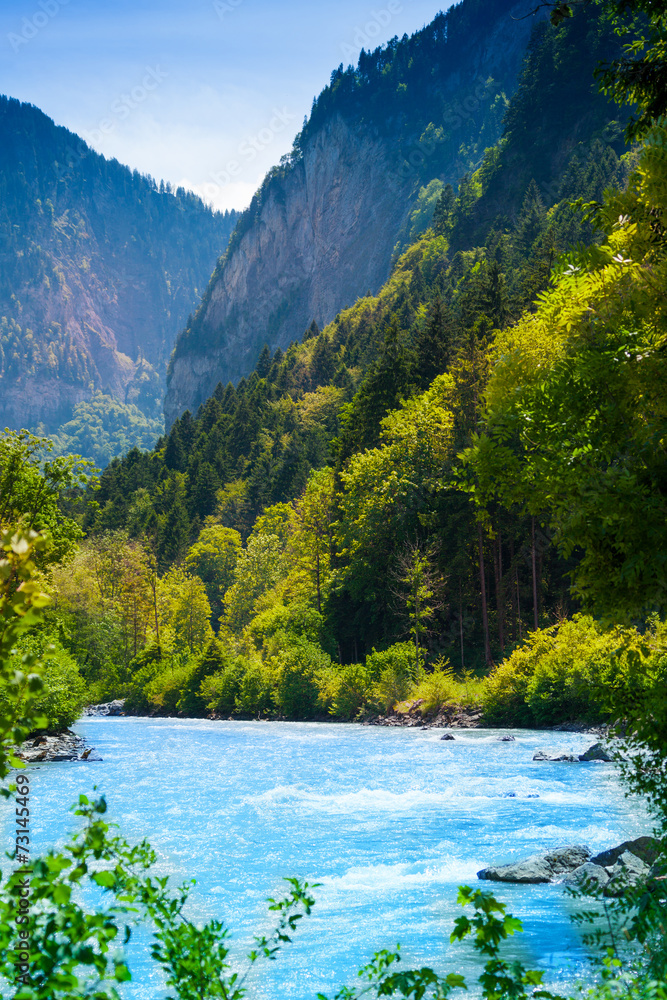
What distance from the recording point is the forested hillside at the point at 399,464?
Answer: 47656 mm

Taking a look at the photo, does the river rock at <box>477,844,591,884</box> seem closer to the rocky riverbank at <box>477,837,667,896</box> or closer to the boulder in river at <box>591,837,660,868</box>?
the rocky riverbank at <box>477,837,667,896</box>

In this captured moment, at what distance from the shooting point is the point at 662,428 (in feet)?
26.8

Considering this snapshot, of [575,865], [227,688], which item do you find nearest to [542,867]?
[575,865]

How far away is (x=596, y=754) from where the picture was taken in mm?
24531

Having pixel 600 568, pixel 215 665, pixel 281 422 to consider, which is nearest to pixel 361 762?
pixel 600 568

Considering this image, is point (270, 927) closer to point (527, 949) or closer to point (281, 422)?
point (527, 949)

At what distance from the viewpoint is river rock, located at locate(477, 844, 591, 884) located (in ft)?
41.8

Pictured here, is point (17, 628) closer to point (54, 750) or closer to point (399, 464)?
point (54, 750)

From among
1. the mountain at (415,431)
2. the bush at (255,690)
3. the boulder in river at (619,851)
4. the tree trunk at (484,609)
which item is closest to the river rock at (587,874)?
the boulder in river at (619,851)

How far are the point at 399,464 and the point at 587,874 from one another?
40.6 meters

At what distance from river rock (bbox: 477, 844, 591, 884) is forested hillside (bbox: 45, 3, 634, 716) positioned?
19.2ft

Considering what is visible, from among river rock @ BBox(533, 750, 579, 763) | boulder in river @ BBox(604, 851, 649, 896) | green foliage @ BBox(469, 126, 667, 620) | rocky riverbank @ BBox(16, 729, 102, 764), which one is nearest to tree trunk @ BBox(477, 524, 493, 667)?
river rock @ BBox(533, 750, 579, 763)

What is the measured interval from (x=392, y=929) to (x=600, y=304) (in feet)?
29.6

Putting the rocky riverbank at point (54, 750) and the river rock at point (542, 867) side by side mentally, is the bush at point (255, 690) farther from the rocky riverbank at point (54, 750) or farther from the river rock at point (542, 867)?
the river rock at point (542, 867)
